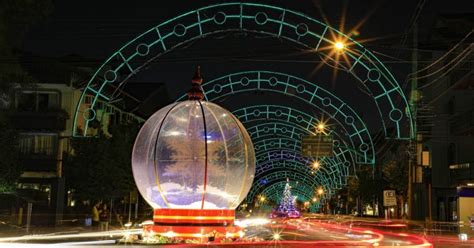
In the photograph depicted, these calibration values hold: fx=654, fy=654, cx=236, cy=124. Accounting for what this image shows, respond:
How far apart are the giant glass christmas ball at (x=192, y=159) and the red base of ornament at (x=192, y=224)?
205 mm

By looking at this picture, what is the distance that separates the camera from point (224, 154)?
21141mm

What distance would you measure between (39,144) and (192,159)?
34.3m

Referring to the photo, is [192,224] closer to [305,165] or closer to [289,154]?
[289,154]

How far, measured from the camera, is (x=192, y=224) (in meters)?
21.1

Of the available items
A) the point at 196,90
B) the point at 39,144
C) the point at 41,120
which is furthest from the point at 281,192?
the point at 196,90

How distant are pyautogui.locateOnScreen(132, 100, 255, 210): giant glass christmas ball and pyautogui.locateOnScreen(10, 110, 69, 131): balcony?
100 ft

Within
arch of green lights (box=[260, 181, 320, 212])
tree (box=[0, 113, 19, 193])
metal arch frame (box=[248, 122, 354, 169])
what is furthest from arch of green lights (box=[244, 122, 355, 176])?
arch of green lights (box=[260, 181, 320, 212])

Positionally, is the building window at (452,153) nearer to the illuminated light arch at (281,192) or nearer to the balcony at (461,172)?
the balcony at (461,172)

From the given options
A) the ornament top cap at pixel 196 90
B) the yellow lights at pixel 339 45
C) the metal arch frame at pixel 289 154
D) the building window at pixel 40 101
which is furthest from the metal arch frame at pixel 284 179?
the ornament top cap at pixel 196 90

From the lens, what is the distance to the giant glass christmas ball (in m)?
20.8

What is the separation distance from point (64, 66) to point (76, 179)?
26.9 feet

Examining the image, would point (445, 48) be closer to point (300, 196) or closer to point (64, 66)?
point (64, 66)

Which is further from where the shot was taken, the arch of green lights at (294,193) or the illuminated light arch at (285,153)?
the arch of green lights at (294,193)

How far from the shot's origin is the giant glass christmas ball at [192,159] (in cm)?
2084
